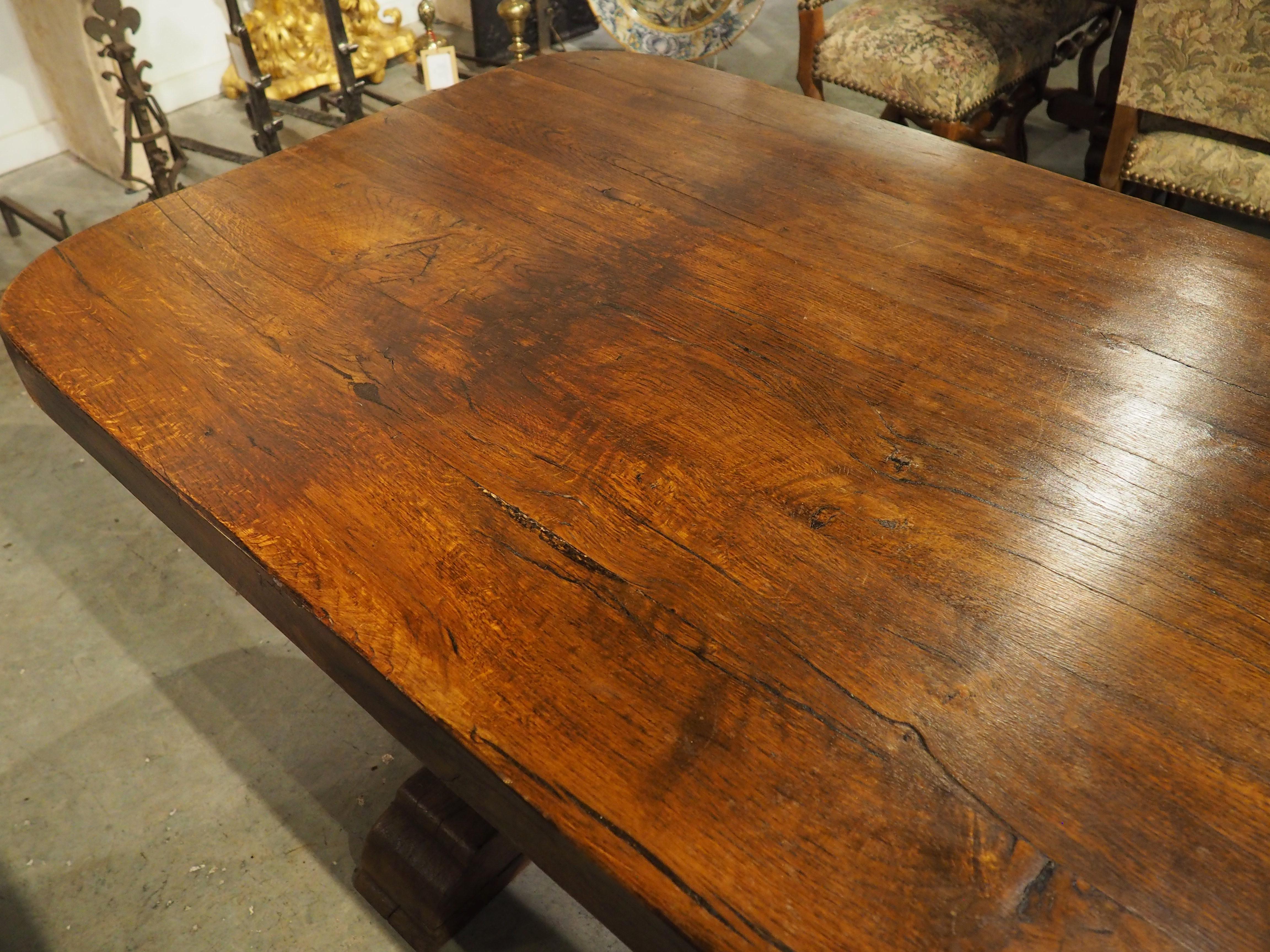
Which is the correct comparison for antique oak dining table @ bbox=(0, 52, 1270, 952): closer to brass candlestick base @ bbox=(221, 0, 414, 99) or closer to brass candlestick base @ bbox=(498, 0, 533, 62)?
brass candlestick base @ bbox=(498, 0, 533, 62)

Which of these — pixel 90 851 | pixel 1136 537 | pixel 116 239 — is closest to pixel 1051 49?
pixel 1136 537

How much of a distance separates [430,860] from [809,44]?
6.73 ft

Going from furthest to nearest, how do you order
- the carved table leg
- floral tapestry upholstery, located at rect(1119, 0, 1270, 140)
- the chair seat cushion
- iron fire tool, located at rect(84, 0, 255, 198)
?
1. iron fire tool, located at rect(84, 0, 255, 198)
2. the chair seat cushion
3. floral tapestry upholstery, located at rect(1119, 0, 1270, 140)
4. the carved table leg

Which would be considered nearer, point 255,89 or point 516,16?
point 255,89

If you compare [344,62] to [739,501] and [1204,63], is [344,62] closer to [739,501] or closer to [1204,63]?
[1204,63]

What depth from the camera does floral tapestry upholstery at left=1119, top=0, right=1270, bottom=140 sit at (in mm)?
1729

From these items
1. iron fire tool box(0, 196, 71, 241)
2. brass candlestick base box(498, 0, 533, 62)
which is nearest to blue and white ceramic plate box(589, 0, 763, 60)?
brass candlestick base box(498, 0, 533, 62)

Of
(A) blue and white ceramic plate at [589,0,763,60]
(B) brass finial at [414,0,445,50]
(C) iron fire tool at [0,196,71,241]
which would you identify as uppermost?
(B) brass finial at [414,0,445,50]

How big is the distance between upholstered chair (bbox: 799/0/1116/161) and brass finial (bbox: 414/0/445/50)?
873 mm

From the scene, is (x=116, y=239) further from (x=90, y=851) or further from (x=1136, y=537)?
(x=1136, y=537)

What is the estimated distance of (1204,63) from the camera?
1804 millimetres

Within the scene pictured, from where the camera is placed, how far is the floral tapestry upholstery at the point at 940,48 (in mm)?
2209

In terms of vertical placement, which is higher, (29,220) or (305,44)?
(305,44)

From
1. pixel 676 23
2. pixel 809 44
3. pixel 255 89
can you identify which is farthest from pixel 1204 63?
pixel 255 89
